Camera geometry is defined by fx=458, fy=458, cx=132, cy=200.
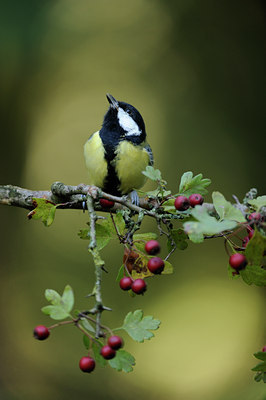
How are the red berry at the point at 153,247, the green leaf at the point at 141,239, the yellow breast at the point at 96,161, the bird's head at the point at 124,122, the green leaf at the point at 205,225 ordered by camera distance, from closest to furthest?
1. the green leaf at the point at 205,225
2. the red berry at the point at 153,247
3. the green leaf at the point at 141,239
4. the yellow breast at the point at 96,161
5. the bird's head at the point at 124,122

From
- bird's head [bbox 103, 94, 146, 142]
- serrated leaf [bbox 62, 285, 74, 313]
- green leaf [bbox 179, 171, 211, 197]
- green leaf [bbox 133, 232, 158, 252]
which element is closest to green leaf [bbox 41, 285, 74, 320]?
serrated leaf [bbox 62, 285, 74, 313]

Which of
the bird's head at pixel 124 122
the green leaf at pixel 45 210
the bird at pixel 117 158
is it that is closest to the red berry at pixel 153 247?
the green leaf at pixel 45 210

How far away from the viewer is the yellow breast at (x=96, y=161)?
5.18 ft

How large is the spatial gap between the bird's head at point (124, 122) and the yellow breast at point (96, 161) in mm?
101

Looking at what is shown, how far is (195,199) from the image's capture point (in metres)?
0.82

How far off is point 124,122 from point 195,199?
97 cm

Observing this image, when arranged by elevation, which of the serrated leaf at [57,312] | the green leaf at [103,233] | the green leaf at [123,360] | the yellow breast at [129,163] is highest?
the yellow breast at [129,163]

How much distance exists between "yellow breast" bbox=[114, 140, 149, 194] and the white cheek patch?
96 millimetres

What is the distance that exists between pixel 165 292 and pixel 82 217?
67 cm

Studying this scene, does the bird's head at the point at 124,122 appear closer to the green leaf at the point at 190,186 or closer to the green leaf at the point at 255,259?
the green leaf at the point at 190,186

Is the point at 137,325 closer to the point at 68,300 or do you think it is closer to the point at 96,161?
the point at 68,300

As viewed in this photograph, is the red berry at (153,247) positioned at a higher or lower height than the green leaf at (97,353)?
higher

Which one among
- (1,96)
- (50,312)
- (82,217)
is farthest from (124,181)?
(1,96)

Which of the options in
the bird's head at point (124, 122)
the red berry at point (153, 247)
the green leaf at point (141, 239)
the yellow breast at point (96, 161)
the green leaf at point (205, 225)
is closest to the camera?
the green leaf at point (205, 225)
